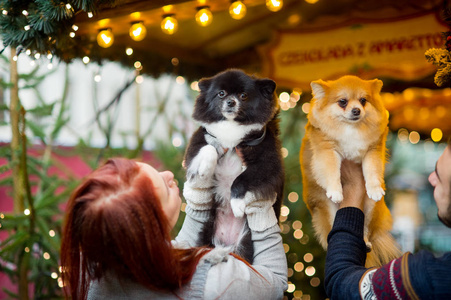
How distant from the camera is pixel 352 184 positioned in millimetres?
1194

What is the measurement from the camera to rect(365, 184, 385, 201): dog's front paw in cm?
113

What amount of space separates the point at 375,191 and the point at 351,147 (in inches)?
5.2

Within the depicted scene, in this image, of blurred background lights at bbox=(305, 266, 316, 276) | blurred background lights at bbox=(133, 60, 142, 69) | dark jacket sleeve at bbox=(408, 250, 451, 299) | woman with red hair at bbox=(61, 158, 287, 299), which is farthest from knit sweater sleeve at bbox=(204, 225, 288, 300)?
blurred background lights at bbox=(133, 60, 142, 69)

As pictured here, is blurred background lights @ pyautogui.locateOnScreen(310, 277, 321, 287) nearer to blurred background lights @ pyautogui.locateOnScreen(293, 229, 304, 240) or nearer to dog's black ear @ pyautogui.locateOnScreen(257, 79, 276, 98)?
blurred background lights @ pyautogui.locateOnScreen(293, 229, 304, 240)

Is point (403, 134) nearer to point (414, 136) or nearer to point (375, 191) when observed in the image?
point (414, 136)

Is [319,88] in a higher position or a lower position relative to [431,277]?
higher

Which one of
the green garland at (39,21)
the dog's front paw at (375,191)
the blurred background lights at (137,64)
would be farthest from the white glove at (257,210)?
the blurred background lights at (137,64)

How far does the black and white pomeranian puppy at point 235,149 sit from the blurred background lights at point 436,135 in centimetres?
227

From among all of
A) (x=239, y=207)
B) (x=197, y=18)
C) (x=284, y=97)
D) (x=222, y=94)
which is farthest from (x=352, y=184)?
(x=284, y=97)

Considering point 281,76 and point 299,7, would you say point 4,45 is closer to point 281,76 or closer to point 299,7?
point 281,76

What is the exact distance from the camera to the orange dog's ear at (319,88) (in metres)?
1.21

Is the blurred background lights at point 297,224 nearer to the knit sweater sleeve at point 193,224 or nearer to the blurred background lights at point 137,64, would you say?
the blurred background lights at point 137,64

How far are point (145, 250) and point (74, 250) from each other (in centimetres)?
20

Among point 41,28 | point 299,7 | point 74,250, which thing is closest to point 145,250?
point 74,250
